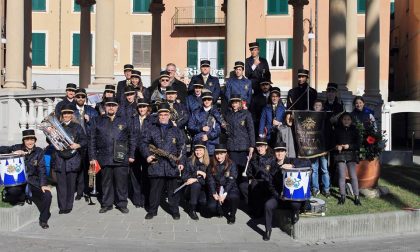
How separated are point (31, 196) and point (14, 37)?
916cm

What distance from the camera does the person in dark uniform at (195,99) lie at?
38.4 feet

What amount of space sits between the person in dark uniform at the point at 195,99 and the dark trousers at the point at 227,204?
2040mm

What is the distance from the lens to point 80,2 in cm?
2134

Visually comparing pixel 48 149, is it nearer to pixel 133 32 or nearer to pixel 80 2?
pixel 80 2

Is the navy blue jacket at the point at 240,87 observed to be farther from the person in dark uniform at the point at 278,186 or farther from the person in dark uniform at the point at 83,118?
the person in dark uniform at the point at 83,118

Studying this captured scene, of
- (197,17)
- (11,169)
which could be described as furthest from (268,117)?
(197,17)

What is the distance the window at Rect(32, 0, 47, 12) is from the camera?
37.6 m

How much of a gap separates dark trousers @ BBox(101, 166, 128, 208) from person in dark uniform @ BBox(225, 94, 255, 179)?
2.15 m

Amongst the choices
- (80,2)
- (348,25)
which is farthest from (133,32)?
(348,25)

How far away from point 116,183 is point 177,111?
188cm

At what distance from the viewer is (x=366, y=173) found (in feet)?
39.2

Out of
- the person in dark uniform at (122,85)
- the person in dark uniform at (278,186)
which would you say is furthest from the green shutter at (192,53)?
the person in dark uniform at (278,186)

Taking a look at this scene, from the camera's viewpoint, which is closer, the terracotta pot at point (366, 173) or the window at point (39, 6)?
the terracotta pot at point (366, 173)

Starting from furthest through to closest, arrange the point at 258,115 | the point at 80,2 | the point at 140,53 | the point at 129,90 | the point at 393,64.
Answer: the point at 393,64, the point at 140,53, the point at 80,2, the point at 258,115, the point at 129,90
